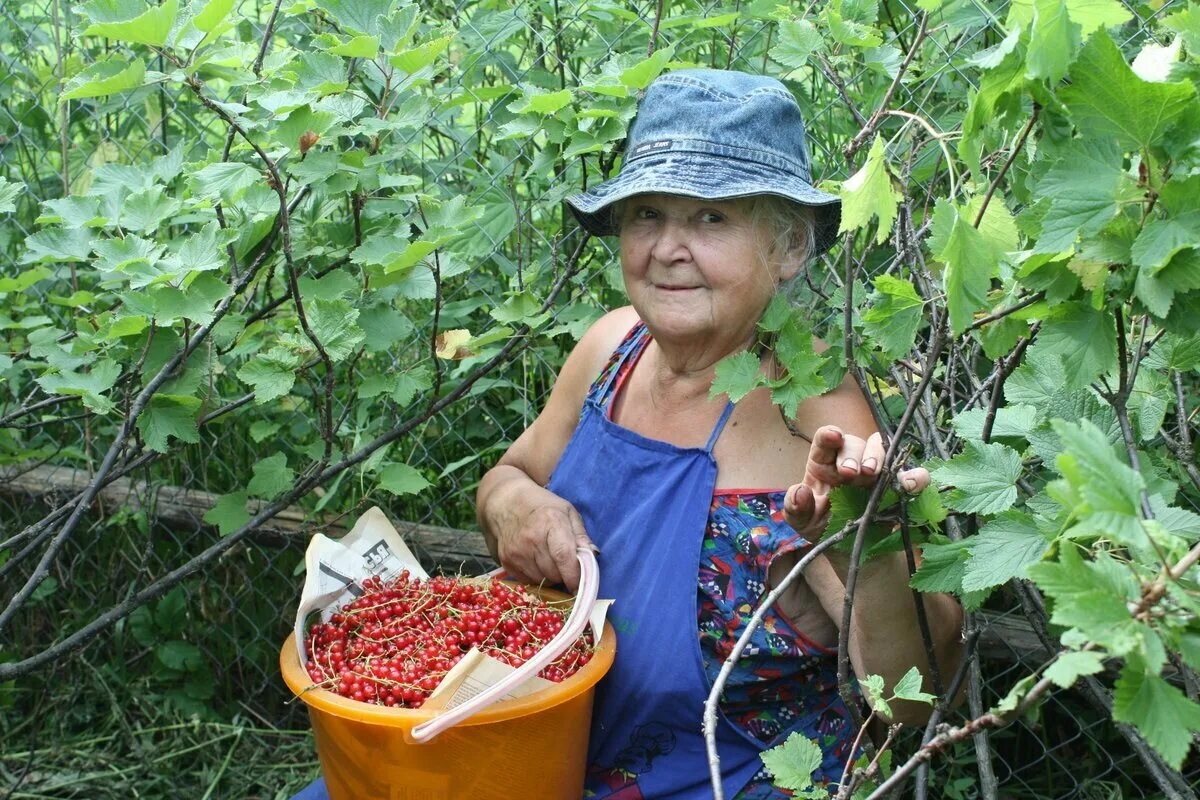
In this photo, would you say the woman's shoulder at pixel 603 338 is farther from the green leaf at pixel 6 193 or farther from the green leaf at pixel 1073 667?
the green leaf at pixel 1073 667

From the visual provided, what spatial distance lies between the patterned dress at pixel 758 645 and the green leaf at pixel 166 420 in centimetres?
85

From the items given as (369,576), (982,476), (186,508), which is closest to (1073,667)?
(982,476)

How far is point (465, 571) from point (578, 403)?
69 cm

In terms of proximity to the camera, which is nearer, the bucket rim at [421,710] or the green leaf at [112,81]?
the bucket rim at [421,710]

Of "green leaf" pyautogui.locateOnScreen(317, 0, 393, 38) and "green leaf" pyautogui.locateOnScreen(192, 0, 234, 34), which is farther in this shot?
"green leaf" pyautogui.locateOnScreen(317, 0, 393, 38)

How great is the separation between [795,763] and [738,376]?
552 mm

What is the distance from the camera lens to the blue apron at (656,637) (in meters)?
1.91

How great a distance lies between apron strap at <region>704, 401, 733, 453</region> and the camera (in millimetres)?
1975

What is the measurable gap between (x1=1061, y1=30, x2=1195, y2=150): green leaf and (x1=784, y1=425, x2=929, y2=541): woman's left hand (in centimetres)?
41

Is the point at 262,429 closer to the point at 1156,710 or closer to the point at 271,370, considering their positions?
the point at 271,370

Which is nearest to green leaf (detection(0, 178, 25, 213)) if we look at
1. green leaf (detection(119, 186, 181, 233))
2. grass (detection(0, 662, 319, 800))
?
green leaf (detection(119, 186, 181, 233))

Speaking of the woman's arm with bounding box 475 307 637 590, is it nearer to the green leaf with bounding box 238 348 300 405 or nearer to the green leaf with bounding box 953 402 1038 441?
the green leaf with bounding box 238 348 300 405

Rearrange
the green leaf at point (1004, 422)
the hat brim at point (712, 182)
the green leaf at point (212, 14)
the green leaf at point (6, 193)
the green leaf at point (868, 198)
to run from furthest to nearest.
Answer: the green leaf at point (6, 193)
the hat brim at point (712, 182)
the green leaf at point (212, 14)
the green leaf at point (1004, 422)
the green leaf at point (868, 198)

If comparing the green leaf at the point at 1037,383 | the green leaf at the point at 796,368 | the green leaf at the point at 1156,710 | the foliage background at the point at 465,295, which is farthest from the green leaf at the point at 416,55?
the green leaf at the point at 1156,710
